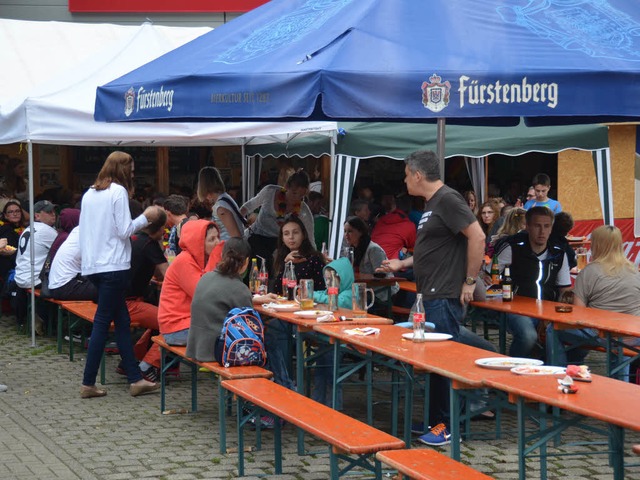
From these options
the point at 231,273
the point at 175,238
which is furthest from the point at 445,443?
the point at 175,238

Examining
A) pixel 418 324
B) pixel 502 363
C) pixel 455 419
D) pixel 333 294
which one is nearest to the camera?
pixel 502 363

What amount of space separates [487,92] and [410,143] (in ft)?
18.6

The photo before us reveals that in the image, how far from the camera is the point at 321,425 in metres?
5.31

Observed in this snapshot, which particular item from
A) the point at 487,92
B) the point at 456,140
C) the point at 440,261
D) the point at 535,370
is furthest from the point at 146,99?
the point at 456,140

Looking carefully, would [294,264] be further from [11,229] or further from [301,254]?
[11,229]

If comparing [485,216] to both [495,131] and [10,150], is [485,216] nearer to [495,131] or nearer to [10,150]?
[495,131]

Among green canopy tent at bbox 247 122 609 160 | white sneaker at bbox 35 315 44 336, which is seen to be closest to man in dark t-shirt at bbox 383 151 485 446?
green canopy tent at bbox 247 122 609 160

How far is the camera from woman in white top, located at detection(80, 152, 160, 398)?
8.30 m

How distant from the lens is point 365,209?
1262 cm

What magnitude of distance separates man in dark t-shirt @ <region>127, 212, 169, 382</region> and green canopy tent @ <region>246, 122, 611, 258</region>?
2397 mm

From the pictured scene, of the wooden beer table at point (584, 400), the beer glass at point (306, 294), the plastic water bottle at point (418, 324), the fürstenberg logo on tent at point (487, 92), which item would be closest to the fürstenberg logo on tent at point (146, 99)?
the beer glass at point (306, 294)

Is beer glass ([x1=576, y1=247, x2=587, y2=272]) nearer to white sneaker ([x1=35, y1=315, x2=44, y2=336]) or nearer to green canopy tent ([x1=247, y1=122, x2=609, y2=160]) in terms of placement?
green canopy tent ([x1=247, y1=122, x2=609, y2=160])

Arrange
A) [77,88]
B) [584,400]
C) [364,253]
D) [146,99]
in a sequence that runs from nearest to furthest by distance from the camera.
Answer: [584,400]
[146,99]
[364,253]
[77,88]

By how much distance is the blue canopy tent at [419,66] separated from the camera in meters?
6.18
